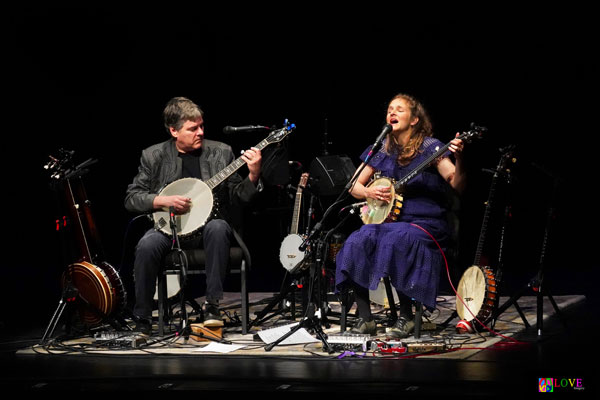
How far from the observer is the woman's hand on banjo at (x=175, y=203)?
501 cm

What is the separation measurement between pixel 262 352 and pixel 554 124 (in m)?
3.73

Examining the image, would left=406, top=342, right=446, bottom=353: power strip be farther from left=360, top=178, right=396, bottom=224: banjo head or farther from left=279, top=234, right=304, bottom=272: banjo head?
left=279, top=234, right=304, bottom=272: banjo head

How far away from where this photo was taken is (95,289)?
492 cm

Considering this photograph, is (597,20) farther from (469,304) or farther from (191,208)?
(191,208)

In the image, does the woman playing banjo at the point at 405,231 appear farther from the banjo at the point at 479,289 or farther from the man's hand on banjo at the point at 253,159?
the man's hand on banjo at the point at 253,159

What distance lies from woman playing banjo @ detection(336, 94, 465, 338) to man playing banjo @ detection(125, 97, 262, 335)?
2.37 feet

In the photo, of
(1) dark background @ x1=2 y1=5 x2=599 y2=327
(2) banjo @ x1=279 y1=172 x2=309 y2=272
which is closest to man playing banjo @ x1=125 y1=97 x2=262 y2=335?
(2) banjo @ x1=279 y1=172 x2=309 y2=272

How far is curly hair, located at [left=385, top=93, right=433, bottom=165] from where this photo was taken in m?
5.07

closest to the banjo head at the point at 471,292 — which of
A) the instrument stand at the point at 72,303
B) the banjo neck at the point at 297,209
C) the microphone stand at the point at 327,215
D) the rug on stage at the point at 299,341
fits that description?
the rug on stage at the point at 299,341

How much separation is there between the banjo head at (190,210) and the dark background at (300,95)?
956 millimetres

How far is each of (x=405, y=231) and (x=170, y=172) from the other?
159 cm

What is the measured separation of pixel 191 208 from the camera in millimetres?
5055

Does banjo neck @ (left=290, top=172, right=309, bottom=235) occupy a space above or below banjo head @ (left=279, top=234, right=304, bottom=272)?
above

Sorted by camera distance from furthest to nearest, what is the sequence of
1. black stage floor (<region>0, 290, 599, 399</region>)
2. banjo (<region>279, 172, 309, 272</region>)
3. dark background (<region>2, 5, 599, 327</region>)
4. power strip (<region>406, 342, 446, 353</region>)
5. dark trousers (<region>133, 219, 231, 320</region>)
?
dark background (<region>2, 5, 599, 327</region>), banjo (<region>279, 172, 309, 272</region>), dark trousers (<region>133, 219, 231, 320</region>), power strip (<region>406, 342, 446, 353</region>), black stage floor (<region>0, 290, 599, 399</region>)
